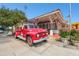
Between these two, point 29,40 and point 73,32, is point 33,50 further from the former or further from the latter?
point 73,32

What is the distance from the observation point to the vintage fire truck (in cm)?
321

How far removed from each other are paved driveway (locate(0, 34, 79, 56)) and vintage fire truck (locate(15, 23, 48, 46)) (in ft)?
0.49

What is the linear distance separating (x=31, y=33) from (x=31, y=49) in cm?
45

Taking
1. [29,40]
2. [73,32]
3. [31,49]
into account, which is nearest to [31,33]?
[29,40]

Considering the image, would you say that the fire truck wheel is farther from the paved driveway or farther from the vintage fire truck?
the paved driveway

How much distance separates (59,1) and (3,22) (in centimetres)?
177

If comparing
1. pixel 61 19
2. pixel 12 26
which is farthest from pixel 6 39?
pixel 61 19

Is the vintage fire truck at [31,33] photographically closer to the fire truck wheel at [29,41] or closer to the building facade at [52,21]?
the fire truck wheel at [29,41]

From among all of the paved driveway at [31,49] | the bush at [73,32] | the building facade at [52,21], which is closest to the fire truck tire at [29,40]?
the paved driveway at [31,49]

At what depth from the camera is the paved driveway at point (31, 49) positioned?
2.98 m

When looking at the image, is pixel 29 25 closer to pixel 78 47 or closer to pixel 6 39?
pixel 6 39

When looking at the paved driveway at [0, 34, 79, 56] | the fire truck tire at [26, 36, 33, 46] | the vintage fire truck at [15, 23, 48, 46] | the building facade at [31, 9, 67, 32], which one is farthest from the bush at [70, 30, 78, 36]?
the fire truck tire at [26, 36, 33, 46]

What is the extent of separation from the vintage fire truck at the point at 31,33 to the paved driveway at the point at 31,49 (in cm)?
15

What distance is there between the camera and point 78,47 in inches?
127
